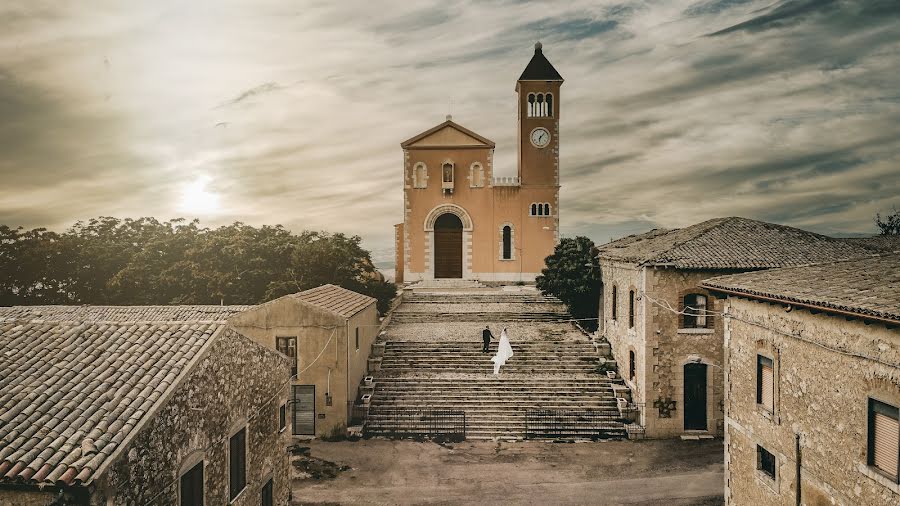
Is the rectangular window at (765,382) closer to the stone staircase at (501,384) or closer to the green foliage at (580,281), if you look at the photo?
the stone staircase at (501,384)

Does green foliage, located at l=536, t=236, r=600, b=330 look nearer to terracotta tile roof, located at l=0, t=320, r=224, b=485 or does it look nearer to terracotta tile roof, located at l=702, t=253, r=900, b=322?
terracotta tile roof, located at l=702, t=253, r=900, b=322

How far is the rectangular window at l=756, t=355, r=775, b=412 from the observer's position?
12.4 meters

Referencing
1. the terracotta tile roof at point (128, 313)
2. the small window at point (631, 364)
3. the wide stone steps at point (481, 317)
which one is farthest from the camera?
the wide stone steps at point (481, 317)

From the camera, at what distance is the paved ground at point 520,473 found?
618 inches

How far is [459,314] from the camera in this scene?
31719 millimetres

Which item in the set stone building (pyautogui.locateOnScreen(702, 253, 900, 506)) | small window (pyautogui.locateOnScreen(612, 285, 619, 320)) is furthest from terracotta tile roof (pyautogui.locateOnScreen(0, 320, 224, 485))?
small window (pyautogui.locateOnScreen(612, 285, 619, 320))

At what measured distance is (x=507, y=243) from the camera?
40.6 m

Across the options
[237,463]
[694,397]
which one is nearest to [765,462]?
[694,397]

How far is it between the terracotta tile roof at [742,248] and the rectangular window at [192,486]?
1581 centimetres

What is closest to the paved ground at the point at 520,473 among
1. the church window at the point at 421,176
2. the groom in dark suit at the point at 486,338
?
the groom in dark suit at the point at 486,338

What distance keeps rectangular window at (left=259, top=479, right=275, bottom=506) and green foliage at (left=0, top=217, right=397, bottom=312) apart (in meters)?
16.6

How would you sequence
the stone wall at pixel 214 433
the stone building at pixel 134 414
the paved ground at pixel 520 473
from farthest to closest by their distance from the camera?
the paved ground at pixel 520 473
the stone wall at pixel 214 433
the stone building at pixel 134 414

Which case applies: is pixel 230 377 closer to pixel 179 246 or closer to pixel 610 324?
pixel 610 324

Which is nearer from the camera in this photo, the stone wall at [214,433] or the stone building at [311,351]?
the stone wall at [214,433]
